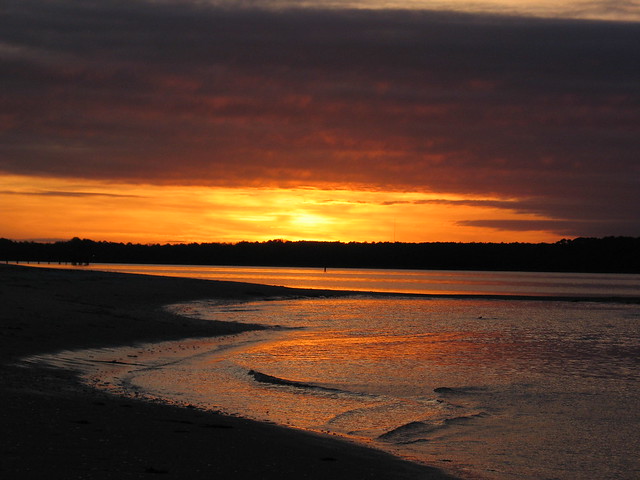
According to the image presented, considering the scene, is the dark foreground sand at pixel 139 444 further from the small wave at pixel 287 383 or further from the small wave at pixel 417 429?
the small wave at pixel 287 383

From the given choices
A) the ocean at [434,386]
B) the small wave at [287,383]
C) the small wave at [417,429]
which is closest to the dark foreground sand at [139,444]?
the ocean at [434,386]

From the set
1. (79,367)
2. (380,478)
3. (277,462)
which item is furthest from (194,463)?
(79,367)

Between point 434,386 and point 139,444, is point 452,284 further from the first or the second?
point 139,444

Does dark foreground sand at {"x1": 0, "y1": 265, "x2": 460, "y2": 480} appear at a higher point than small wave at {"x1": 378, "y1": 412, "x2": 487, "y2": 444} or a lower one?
higher

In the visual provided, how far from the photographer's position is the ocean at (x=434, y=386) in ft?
39.2

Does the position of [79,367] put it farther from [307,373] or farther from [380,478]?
[380,478]

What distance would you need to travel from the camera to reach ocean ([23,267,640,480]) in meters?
11.9

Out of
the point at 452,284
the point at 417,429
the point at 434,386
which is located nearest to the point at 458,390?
the point at 434,386

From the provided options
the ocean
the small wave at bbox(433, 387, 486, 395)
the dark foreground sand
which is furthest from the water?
the dark foreground sand

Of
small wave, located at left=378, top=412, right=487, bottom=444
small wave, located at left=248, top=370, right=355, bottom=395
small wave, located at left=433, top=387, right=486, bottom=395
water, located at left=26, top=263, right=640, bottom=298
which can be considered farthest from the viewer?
water, located at left=26, top=263, right=640, bottom=298

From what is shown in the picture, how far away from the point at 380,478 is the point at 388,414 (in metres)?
5.44

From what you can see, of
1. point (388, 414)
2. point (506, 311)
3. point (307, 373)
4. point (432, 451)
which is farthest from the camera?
point (506, 311)

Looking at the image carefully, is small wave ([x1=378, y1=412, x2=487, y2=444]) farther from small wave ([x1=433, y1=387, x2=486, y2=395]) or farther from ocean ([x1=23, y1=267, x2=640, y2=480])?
small wave ([x1=433, y1=387, x2=486, y2=395])

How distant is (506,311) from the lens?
169 feet
